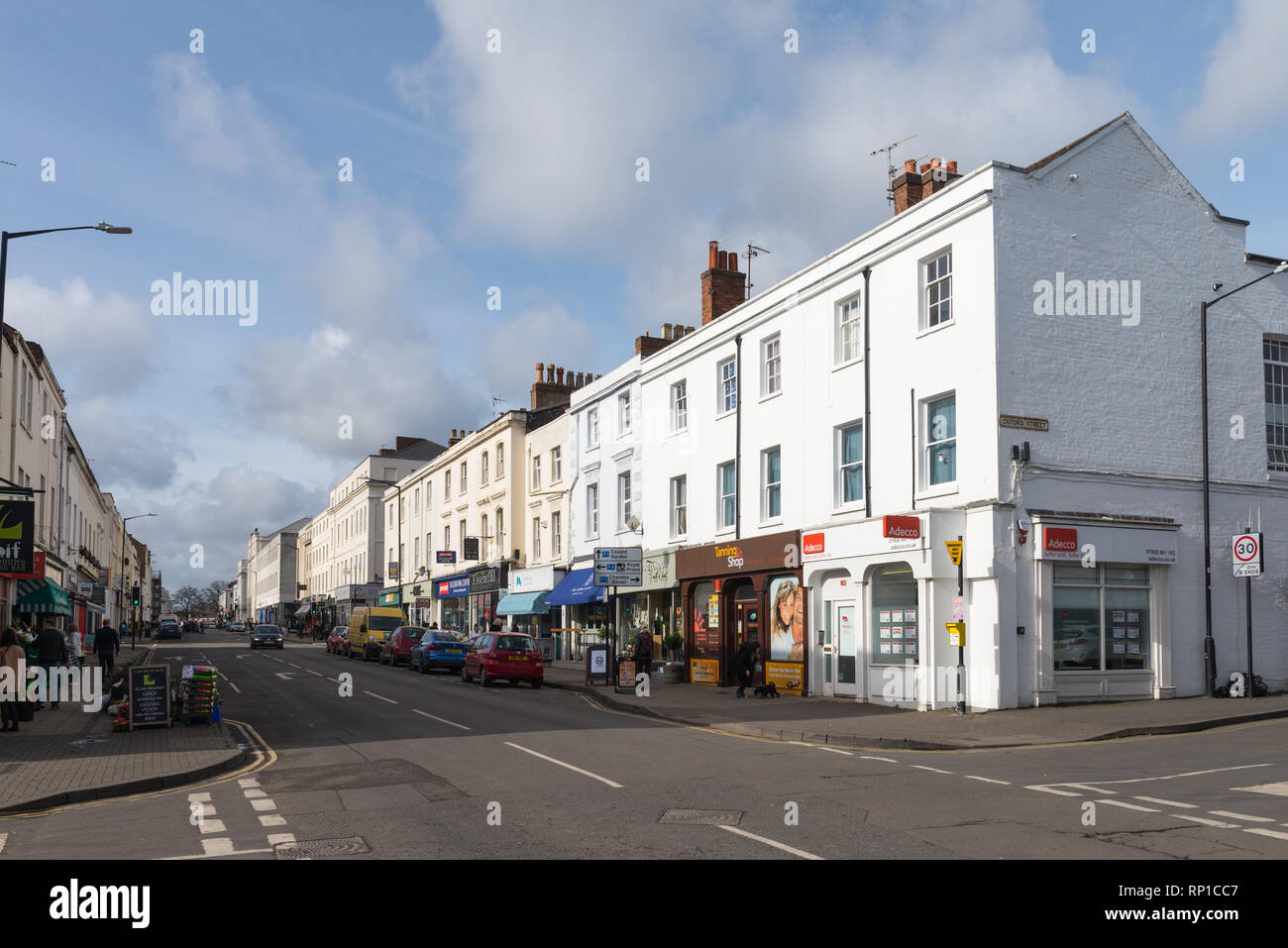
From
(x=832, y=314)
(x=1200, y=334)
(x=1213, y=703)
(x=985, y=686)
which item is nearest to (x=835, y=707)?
(x=985, y=686)

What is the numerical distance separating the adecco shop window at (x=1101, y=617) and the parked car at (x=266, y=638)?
2024 inches

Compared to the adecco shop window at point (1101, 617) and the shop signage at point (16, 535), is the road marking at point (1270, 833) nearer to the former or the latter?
the adecco shop window at point (1101, 617)

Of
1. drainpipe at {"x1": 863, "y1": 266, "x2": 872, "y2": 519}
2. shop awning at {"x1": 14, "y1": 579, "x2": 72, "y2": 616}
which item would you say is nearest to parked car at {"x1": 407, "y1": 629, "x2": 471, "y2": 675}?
shop awning at {"x1": 14, "y1": 579, "x2": 72, "y2": 616}

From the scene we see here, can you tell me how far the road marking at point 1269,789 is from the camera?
11016mm

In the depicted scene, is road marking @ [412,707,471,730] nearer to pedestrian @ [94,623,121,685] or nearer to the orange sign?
the orange sign

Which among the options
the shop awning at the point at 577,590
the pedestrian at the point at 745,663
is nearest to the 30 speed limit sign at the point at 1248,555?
the pedestrian at the point at 745,663

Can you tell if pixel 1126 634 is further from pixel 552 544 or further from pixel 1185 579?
pixel 552 544

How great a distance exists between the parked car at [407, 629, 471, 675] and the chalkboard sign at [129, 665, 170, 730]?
19344 mm

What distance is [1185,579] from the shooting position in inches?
862

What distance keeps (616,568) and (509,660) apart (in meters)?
4.44

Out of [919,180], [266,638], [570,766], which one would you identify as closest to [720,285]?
[919,180]

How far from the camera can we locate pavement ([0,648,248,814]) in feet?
40.0

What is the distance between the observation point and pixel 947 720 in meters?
19.1
